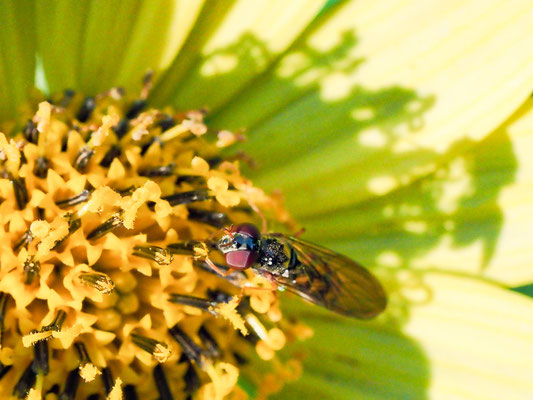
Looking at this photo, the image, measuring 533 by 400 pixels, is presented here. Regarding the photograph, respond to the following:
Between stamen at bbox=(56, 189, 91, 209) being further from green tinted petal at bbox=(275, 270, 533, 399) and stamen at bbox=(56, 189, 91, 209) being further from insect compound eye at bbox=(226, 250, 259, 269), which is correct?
green tinted petal at bbox=(275, 270, 533, 399)

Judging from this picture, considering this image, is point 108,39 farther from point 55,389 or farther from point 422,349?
point 422,349

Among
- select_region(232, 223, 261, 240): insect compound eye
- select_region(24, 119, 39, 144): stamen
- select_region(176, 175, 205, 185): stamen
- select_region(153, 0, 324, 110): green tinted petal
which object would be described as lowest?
select_region(232, 223, 261, 240): insect compound eye

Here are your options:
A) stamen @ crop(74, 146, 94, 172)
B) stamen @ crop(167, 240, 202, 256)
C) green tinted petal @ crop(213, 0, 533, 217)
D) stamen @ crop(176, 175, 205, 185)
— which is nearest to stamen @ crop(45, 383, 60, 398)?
stamen @ crop(167, 240, 202, 256)

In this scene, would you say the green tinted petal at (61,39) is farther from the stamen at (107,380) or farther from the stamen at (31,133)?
the stamen at (107,380)

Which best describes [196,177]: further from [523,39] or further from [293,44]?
[523,39]

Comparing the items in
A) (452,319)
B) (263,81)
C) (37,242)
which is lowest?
(37,242)

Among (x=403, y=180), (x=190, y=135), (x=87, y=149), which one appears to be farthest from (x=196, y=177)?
(x=403, y=180)

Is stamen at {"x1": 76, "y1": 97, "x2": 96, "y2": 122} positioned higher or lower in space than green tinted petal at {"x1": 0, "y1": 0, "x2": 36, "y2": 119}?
lower
